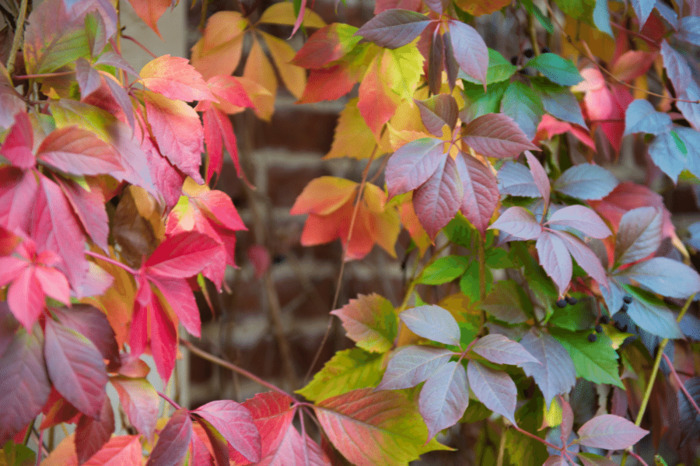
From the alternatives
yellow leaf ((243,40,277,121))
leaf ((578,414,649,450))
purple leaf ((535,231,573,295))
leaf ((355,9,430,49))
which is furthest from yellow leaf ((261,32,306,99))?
leaf ((578,414,649,450))

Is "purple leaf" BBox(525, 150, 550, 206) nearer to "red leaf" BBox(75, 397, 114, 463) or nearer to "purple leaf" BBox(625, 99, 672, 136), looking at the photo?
"purple leaf" BBox(625, 99, 672, 136)

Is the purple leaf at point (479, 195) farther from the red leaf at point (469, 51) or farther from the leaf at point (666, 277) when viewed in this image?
the leaf at point (666, 277)

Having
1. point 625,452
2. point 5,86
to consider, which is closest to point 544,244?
point 625,452

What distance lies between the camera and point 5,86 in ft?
1.03

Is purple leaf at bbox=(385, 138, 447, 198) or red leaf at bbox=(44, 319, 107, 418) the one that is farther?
purple leaf at bbox=(385, 138, 447, 198)

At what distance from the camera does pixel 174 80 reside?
0.39 meters

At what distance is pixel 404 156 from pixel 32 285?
0.86 feet

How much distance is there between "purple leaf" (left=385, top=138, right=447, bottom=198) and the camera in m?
0.40

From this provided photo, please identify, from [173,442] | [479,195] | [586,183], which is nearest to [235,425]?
[173,442]

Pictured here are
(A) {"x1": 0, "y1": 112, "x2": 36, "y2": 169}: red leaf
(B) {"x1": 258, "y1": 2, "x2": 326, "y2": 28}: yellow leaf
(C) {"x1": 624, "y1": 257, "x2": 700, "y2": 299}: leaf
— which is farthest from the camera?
(B) {"x1": 258, "y1": 2, "x2": 326, "y2": 28}: yellow leaf

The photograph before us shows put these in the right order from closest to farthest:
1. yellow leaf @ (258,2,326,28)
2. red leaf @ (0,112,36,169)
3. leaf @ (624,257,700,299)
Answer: red leaf @ (0,112,36,169)
leaf @ (624,257,700,299)
yellow leaf @ (258,2,326,28)

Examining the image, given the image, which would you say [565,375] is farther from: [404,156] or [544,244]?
[404,156]

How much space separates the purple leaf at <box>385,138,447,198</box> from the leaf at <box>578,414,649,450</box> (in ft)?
0.84

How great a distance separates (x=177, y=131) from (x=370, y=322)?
0.26m
